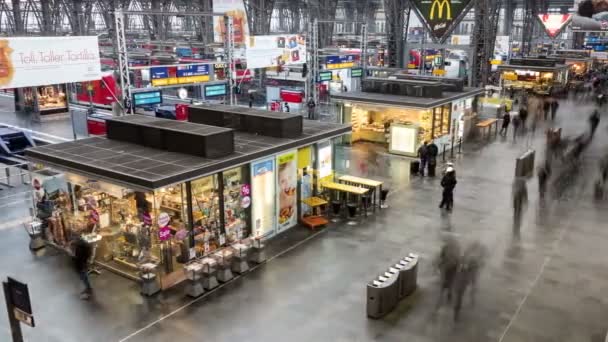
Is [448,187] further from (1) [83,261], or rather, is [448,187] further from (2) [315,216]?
(1) [83,261]

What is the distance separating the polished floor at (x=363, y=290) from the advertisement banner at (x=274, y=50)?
14911 mm

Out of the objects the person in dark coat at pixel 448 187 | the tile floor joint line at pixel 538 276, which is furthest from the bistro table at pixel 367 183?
the tile floor joint line at pixel 538 276

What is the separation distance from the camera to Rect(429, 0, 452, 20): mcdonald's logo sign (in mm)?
24438

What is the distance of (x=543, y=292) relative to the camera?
11.1 m

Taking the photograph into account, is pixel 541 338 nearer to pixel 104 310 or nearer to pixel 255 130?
pixel 104 310

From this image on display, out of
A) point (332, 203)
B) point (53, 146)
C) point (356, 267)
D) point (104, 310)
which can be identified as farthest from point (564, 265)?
point (53, 146)

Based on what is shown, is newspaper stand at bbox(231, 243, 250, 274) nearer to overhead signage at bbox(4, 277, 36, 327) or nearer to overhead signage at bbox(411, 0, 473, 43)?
overhead signage at bbox(4, 277, 36, 327)

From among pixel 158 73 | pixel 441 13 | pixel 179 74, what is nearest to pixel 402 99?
pixel 441 13

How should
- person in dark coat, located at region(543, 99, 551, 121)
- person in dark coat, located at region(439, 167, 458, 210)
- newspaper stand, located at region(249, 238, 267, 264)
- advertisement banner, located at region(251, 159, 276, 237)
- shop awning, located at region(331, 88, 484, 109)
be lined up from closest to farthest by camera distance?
newspaper stand, located at region(249, 238, 267, 264) → advertisement banner, located at region(251, 159, 276, 237) → person in dark coat, located at region(439, 167, 458, 210) → shop awning, located at region(331, 88, 484, 109) → person in dark coat, located at region(543, 99, 551, 121)

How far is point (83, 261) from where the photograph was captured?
35.1 feet

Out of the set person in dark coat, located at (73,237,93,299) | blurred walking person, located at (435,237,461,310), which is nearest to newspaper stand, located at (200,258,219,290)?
person in dark coat, located at (73,237,93,299)

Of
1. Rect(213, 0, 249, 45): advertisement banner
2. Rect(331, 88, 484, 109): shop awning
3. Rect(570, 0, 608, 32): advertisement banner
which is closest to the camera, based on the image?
Rect(331, 88, 484, 109): shop awning

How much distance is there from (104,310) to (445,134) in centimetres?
1809

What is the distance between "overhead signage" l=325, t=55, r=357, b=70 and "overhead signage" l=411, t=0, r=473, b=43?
8.97 meters
